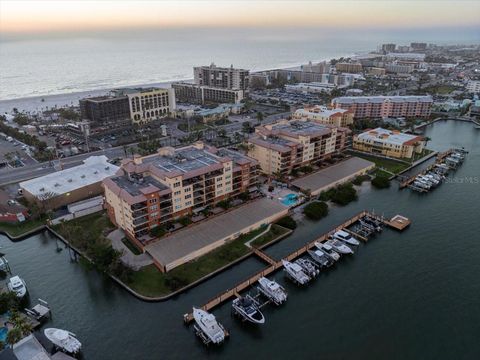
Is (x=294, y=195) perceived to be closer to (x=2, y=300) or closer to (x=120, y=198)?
(x=120, y=198)

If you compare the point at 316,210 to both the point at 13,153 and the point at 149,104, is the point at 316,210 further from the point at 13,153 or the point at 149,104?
the point at 149,104

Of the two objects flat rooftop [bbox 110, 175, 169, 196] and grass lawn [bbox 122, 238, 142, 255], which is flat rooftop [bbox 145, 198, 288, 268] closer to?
grass lawn [bbox 122, 238, 142, 255]

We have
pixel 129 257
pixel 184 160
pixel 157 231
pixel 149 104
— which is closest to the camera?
pixel 129 257

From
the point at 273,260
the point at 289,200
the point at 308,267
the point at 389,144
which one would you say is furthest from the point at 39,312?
the point at 389,144

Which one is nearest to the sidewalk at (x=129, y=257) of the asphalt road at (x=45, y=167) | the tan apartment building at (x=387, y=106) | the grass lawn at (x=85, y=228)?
the grass lawn at (x=85, y=228)

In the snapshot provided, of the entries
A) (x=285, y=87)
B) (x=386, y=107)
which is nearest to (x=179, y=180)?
(x=386, y=107)

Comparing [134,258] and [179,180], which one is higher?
[179,180]
